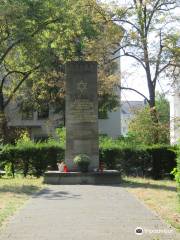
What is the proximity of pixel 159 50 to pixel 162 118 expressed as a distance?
9039mm

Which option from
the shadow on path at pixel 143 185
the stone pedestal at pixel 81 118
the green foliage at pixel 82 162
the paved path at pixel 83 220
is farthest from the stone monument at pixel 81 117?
the paved path at pixel 83 220

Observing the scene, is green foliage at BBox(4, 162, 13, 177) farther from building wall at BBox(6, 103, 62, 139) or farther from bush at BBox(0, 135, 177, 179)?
building wall at BBox(6, 103, 62, 139)

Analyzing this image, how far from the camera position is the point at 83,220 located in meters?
11.3

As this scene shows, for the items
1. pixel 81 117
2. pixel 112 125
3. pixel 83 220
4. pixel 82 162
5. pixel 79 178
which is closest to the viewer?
pixel 83 220

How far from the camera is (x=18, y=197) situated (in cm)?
1625

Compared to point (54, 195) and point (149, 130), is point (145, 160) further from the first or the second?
point (54, 195)

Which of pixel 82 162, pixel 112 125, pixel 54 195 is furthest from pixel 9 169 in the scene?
pixel 112 125

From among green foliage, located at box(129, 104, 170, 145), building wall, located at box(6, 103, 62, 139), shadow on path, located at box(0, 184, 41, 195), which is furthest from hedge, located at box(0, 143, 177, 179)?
building wall, located at box(6, 103, 62, 139)

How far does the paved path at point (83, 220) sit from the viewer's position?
31.3ft

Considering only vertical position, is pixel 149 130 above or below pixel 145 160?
above

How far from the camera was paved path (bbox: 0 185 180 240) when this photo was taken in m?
9.53

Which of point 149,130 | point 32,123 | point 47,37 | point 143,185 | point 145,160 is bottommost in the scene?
point 143,185

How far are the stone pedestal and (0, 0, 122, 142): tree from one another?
8230 millimetres

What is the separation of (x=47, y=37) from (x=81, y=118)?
1504 cm
